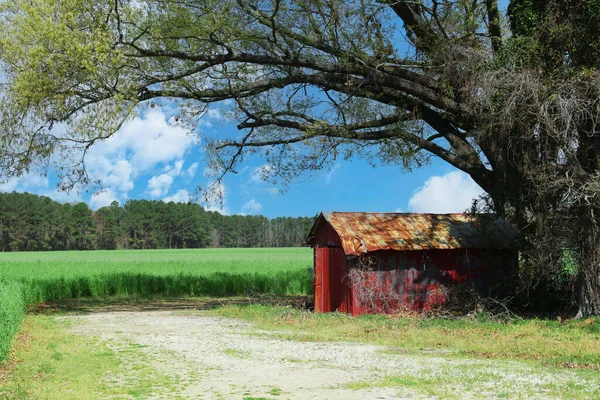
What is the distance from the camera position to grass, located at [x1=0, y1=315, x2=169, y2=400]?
9.78m

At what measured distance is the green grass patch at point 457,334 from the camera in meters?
13.4

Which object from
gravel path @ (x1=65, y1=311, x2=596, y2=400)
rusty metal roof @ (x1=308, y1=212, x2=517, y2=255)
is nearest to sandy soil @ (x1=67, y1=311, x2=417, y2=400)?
gravel path @ (x1=65, y1=311, x2=596, y2=400)

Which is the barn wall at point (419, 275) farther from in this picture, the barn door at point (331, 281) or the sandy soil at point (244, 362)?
the sandy soil at point (244, 362)

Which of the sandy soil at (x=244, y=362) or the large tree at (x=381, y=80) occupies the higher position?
the large tree at (x=381, y=80)

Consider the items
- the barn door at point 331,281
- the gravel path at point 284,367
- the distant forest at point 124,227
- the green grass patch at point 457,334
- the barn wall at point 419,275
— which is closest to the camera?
the gravel path at point 284,367

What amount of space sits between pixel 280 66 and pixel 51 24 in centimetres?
737

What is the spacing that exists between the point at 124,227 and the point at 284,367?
410ft

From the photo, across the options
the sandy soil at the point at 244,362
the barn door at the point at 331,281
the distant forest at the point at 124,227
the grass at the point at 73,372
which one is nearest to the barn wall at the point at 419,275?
the barn door at the point at 331,281

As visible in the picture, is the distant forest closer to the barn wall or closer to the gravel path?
the barn wall

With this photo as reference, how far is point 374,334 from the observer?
16.6 m

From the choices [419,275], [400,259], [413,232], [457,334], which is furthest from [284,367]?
→ [413,232]

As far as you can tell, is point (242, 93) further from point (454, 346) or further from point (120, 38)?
point (454, 346)

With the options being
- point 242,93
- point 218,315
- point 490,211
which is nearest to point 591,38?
point 490,211

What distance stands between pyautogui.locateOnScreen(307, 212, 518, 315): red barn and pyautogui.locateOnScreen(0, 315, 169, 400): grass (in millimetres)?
8870
